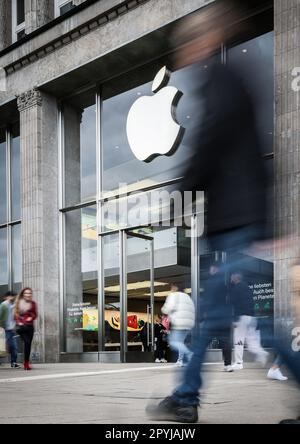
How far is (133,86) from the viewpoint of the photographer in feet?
49.7

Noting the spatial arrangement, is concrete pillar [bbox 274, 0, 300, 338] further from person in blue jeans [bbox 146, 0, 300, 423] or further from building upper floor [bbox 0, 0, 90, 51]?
building upper floor [bbox 0, 0, 90, 51]

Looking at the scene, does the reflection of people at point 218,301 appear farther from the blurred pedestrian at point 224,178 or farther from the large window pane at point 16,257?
the large window pane at point 16,257

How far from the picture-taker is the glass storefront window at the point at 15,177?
59.0ft

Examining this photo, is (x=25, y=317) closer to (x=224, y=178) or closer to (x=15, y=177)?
(x=15, y=177)

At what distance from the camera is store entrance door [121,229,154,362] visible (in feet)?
47.1

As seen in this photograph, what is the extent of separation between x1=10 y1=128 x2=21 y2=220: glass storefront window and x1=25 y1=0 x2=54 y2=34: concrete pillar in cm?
309

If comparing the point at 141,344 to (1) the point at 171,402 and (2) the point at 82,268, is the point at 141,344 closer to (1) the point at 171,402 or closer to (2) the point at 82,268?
(2) the point at 82,268

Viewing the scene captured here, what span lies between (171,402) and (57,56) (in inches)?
524

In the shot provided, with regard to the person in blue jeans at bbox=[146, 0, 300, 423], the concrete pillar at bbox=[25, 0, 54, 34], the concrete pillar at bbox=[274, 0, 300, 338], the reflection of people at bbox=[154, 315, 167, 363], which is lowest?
the reflection of people at bbox=[154, 315, 167, 363]

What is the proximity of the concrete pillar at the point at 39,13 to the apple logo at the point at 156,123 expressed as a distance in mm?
3764

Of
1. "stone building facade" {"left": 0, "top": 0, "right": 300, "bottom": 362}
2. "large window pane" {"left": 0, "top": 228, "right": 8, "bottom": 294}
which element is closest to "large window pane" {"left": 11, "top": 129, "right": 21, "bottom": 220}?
"stone building facade" {"left": 0, "top": 0, "right": 300, "bottom": 362}

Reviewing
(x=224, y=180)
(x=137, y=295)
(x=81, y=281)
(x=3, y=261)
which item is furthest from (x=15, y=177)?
(x=224, y=180)

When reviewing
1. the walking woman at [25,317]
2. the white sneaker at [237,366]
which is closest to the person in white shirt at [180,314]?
the white sneaker at [237,366]

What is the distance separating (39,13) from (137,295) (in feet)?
25.2
